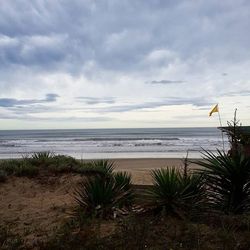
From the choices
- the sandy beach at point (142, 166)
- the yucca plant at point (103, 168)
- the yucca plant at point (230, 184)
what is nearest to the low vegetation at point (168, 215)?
the yucca plant at point (230, 184)

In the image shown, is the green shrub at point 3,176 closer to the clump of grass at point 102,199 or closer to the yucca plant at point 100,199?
the clump of grass at point 102,199

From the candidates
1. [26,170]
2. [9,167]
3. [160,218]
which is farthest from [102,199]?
[9,167]

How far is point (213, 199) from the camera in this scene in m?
6.64

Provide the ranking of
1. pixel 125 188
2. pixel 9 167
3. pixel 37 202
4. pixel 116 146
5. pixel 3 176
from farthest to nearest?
pixel 116 146
pixel 9 167
pixel 3 176
pixel 37 202
pixel 125 188

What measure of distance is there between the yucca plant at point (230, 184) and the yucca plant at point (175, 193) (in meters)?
0.22

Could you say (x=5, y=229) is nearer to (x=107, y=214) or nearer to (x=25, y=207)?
(x=107, y=214)

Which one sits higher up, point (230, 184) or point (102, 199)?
point (230, 184)

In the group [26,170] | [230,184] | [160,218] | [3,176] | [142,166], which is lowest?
[142,166]

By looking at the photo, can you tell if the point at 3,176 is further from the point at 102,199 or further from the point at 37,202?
the point at 102,199

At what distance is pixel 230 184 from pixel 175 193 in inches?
35.3

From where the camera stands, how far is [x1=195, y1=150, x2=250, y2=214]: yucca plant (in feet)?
21.1

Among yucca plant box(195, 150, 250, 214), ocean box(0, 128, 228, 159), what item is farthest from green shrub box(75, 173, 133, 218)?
ocean box(0, 128, 228, 159)

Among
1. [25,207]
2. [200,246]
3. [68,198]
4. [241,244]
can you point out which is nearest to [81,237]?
[200,246]

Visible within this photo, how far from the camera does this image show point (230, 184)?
651cm
